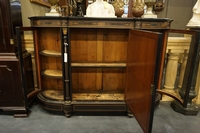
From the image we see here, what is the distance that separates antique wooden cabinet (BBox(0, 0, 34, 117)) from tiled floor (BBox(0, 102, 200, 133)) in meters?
0.14

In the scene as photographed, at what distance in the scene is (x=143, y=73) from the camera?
1.43 m

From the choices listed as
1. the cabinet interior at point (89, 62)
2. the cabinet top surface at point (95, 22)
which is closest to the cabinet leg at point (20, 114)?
the cabinet interior at point (89, 62)

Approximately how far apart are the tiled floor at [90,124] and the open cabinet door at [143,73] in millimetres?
288

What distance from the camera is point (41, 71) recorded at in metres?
2.13

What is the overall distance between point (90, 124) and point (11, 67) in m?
1.10

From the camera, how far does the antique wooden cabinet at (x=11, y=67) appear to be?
1.68 meters

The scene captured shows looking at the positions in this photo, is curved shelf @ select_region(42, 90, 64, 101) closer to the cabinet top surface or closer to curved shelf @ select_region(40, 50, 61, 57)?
curved shelf @ select_region(40, 50, 61, 57)

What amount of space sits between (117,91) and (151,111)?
0.99 metres

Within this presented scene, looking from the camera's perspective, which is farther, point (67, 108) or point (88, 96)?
point (88, 96)

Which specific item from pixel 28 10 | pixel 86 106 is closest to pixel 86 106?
pixel 86 106

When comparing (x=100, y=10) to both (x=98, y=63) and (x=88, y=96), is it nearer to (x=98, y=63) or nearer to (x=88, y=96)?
(x=98, y=63)

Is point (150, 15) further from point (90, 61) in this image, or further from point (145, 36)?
point (90, 61)

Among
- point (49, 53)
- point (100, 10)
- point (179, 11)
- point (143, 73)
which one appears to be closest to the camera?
point (143, 73)

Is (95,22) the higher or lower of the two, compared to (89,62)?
higher
